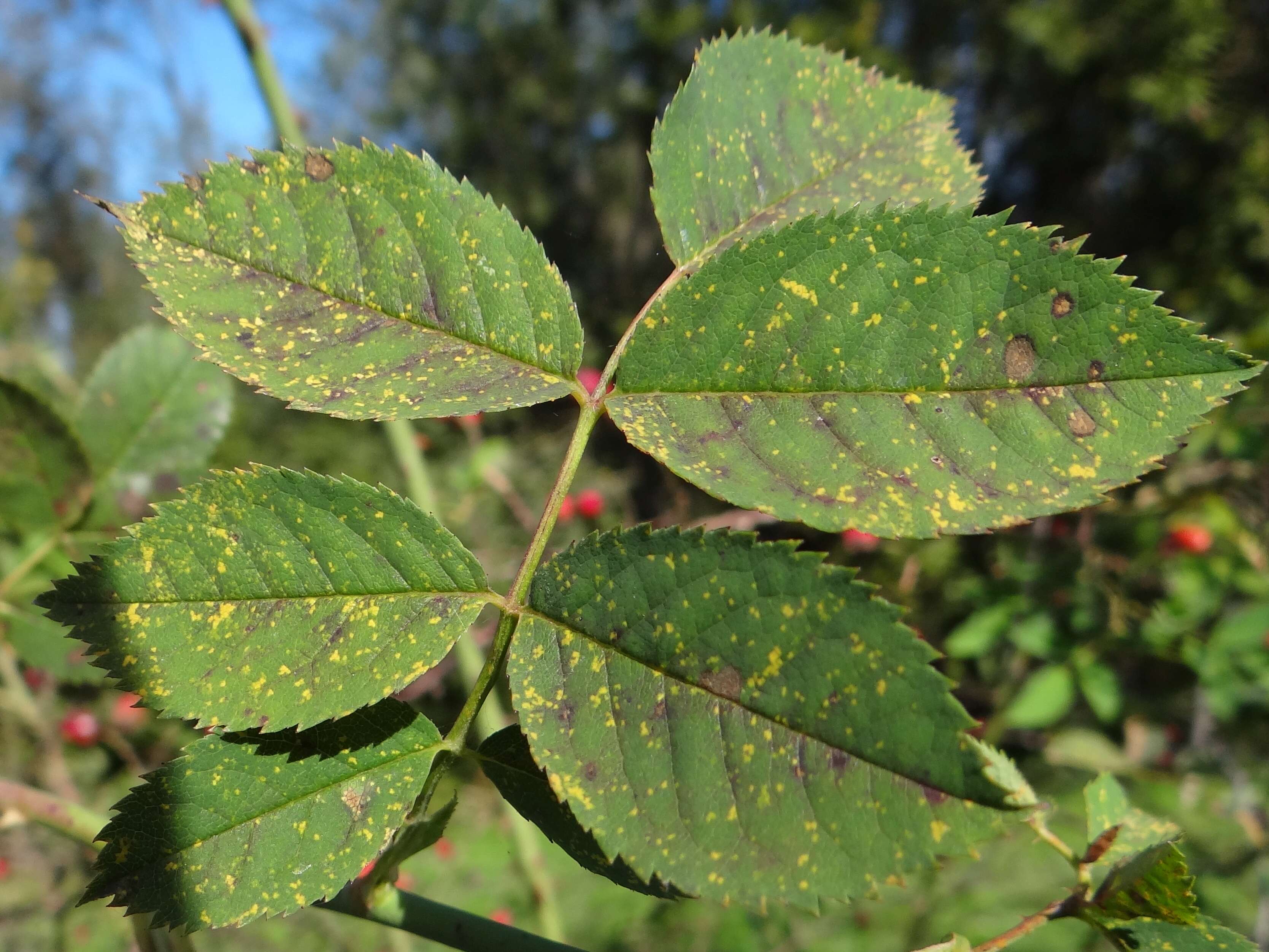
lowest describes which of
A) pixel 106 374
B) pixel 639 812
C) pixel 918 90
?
pixel 639 812

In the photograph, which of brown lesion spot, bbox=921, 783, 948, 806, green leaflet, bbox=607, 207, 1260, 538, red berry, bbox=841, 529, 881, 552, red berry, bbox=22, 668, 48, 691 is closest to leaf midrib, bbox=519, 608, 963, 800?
brown lesion spot, bbox=921, 783, 948, 806

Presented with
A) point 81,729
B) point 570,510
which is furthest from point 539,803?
point 81,729

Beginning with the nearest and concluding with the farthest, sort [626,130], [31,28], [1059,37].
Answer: [1059,37], [626,130], [31,28]

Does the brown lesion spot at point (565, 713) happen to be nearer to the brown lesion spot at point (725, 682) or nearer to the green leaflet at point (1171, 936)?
the brown lesion spot at point (725, 682)

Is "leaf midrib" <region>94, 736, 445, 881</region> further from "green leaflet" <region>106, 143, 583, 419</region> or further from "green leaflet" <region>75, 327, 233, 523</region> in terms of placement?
"green leaflet" <region>75, 327, 233, 523</region>

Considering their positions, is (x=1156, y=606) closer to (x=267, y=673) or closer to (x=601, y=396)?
(x=601, y=396)

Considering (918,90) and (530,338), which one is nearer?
(530,338)

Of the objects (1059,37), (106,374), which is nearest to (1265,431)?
(106,374)
